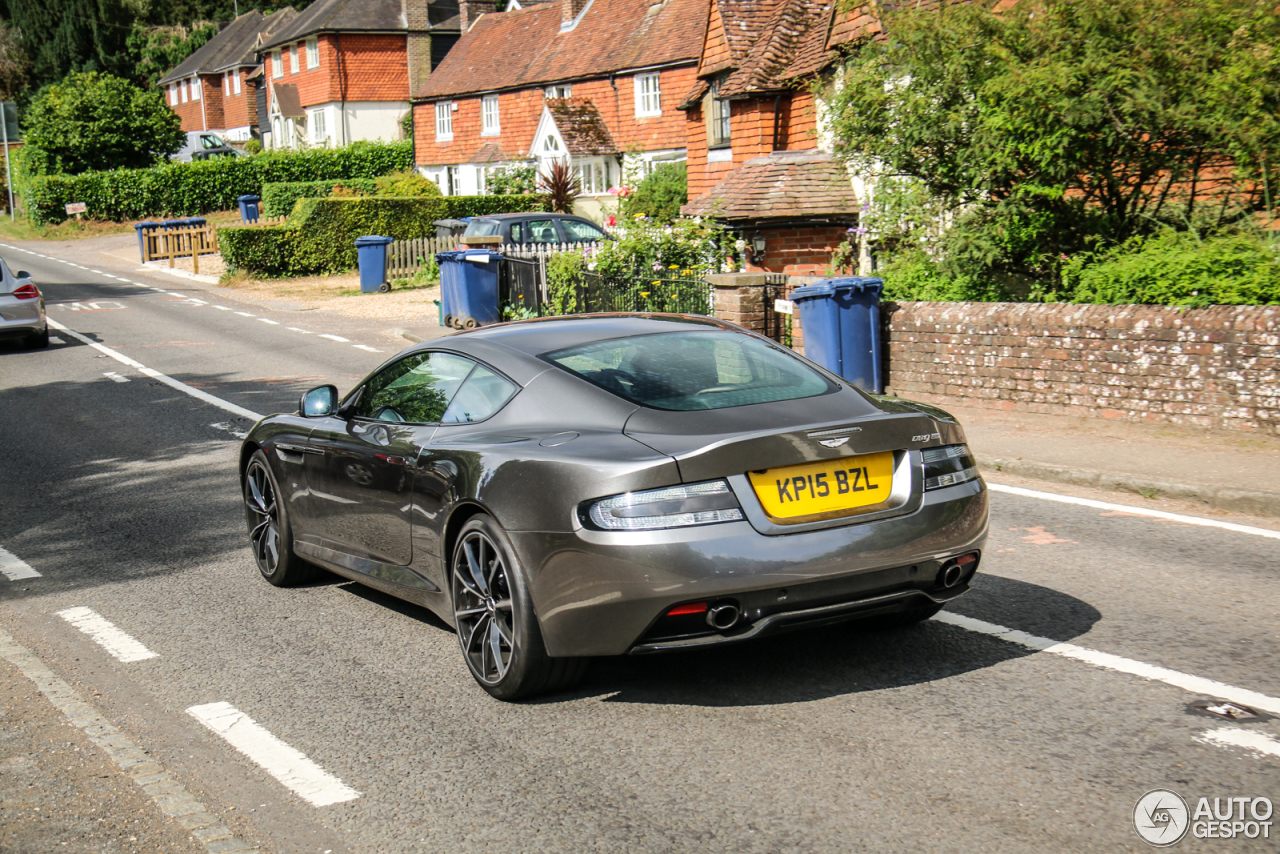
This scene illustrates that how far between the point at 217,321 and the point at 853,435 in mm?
21882

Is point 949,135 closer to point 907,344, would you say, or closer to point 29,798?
point 907,344

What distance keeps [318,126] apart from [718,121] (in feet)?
135

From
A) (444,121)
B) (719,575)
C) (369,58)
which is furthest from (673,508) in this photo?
(369,58)

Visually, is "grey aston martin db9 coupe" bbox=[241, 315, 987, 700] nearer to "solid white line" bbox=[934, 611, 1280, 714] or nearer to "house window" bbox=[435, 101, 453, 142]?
"solid white line" bbox=[934, 611, 1280, 714]

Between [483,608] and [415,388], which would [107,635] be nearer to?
[415,388]

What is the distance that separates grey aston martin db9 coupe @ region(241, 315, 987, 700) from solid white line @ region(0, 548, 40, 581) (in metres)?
2.77

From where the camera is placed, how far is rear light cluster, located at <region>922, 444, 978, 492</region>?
4.76 meters

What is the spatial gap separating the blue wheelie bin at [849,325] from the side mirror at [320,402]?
6.94 metres

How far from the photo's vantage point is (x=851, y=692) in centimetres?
476

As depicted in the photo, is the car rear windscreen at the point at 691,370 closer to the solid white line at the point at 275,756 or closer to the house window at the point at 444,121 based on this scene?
the solid white line at the point at 275,756

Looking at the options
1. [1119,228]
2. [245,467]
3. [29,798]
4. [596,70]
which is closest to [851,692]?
[29,798]

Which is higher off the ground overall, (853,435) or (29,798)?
(853,435)

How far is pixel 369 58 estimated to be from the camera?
6581 cm

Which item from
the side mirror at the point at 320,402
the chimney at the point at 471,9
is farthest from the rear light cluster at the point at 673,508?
the chimney at the point at 471,9
